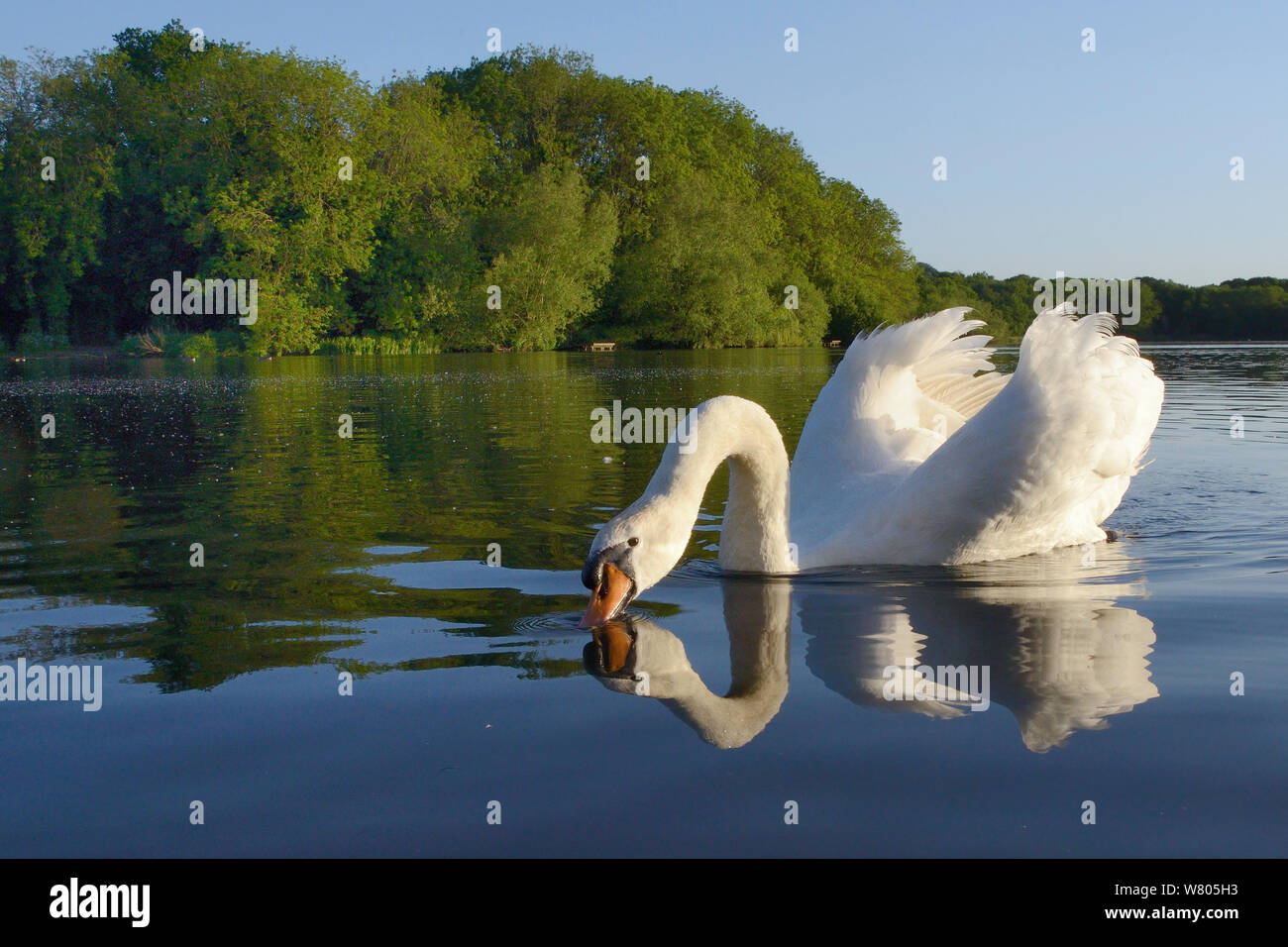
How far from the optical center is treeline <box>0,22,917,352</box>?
55188 mm

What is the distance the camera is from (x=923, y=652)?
5199 millimetres

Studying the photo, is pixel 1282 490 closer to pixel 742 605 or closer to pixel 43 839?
pixel 742 605

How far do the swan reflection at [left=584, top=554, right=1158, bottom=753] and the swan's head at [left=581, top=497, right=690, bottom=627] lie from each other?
205 millimetres

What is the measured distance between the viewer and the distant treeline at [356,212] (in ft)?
181

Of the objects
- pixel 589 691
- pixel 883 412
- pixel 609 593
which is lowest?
pixel 589 691

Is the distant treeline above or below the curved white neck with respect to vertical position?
above

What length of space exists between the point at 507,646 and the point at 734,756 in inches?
67.8

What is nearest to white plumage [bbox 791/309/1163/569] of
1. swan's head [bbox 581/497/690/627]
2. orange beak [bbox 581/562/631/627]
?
swan's head [bbox 581/497/690/627]

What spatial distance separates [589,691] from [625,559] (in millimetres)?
803

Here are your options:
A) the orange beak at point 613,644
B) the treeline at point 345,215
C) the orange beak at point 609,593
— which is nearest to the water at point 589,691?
the orange beak at point 613,644

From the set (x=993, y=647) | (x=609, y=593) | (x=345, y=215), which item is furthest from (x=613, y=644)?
(x=345, y=215)

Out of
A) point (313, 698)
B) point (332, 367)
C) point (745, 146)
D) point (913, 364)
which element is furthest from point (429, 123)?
point (313, 698)

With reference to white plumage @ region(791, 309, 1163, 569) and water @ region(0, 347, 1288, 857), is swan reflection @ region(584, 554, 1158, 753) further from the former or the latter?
white plumage @ region(791, 309, 1163, 569)

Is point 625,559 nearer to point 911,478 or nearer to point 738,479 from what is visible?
point 738,479
